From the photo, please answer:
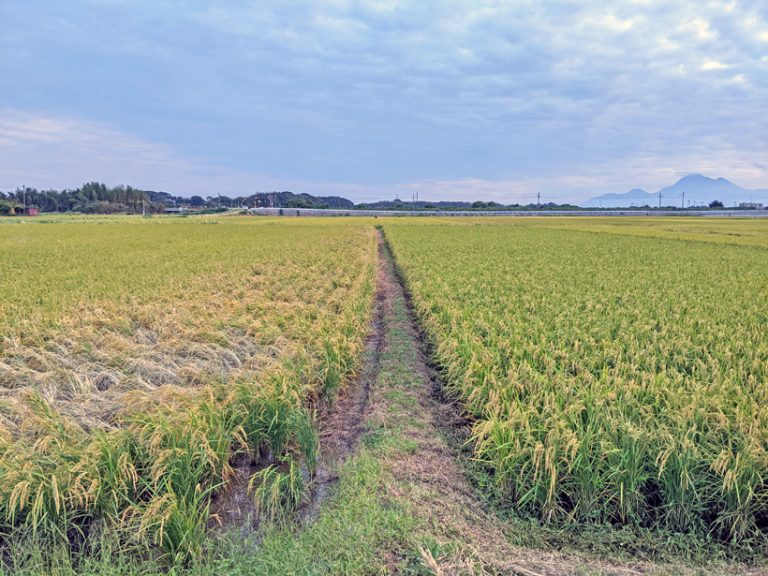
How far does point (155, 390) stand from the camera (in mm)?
4707

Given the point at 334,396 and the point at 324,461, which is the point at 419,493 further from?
the point at 334,396

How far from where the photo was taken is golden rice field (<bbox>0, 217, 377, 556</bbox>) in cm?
296

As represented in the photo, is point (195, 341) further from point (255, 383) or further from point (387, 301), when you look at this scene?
point (387, 301)

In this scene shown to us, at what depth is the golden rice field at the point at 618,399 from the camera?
10.3 feet

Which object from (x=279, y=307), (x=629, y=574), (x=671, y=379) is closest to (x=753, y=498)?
(x=629, y=574)

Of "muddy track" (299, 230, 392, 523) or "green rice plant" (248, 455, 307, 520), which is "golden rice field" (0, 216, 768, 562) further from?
"muddy track" (299, 230, 392, 523)

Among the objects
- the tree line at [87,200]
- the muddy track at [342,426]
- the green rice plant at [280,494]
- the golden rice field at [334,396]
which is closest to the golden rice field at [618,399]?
the golden rice field at [334,396]

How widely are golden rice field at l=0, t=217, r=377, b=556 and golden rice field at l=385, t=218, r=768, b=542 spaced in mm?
1748

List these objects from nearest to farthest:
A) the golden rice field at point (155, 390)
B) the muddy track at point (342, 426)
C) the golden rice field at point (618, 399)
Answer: the golden rice field at point (155, 390)
the golden rice field at point (618, 399)
the muddy track at point (342, 426)

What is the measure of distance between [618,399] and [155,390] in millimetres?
4686

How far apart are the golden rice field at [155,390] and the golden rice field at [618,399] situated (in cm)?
175

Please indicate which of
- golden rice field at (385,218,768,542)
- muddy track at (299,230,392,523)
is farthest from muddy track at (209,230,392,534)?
golden rice field at (385,218,768,542)

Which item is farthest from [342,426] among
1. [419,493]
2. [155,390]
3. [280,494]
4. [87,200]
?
[87,200]

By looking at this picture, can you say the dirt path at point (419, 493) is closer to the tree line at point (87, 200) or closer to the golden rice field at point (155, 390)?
the golden rice field at point (155, 390)
